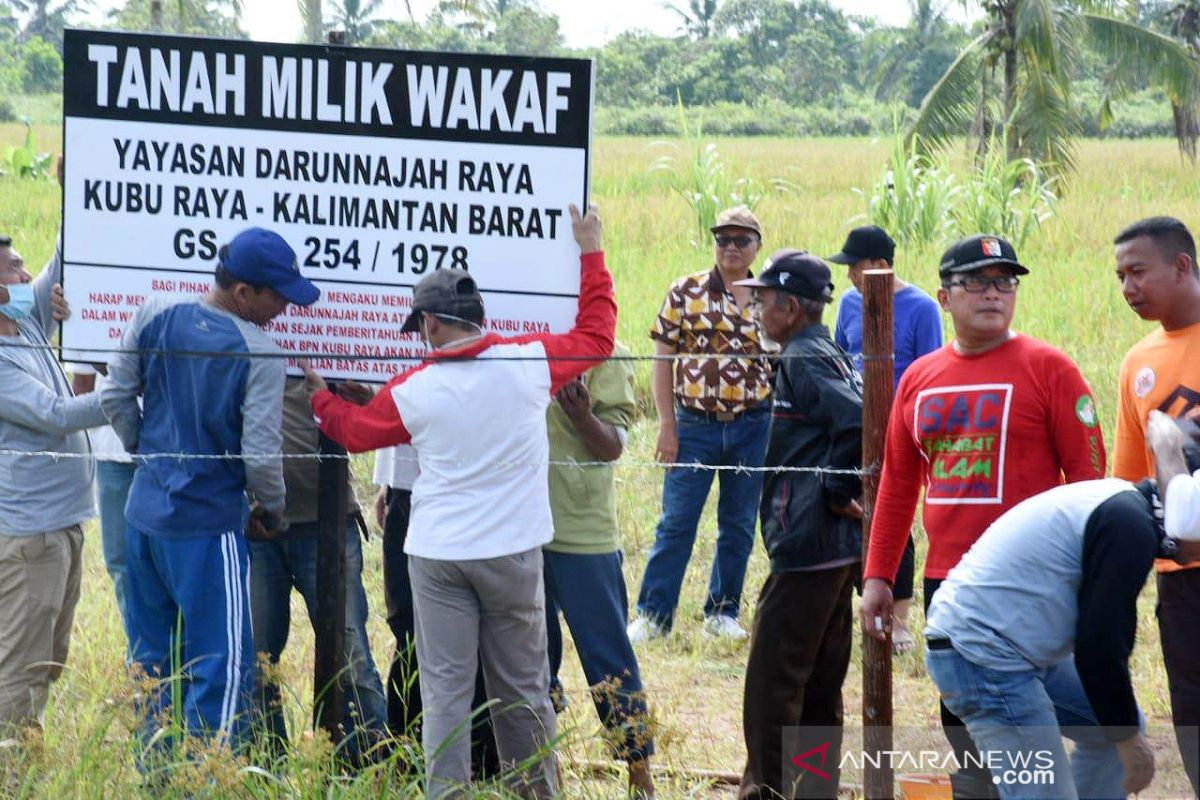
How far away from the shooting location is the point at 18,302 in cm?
480

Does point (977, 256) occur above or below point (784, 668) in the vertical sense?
above

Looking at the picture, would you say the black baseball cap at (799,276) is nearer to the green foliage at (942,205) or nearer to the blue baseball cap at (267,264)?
the blue baseball cap at (267,264)

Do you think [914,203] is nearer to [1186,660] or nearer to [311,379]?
[311,379]

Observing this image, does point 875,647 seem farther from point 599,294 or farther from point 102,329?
point 102,329

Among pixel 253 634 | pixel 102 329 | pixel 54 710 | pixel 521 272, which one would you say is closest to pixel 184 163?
pixel 102 329

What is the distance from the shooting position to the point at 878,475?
13.9 ft

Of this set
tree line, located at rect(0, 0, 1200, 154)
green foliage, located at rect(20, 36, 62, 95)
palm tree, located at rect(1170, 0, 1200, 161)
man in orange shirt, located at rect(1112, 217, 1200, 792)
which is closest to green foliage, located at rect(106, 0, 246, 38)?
tree line, located at rect(0, 0, 1200, 154)

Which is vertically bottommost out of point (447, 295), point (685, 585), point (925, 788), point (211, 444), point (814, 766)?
point (685, 585)

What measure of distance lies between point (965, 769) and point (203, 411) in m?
2.39

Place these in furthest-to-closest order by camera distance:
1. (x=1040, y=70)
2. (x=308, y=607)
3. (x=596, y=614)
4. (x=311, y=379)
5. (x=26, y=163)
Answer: (x=26, y=163) < (x=1040, y=70) < (x=308, y=607) < (x=596, y=614) < (x=311, y=379)

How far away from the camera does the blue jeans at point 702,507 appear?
6.55m

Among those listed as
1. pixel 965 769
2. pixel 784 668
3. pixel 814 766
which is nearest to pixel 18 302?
pixel 784 668

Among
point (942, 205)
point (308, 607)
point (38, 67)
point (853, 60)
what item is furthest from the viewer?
point (853, 60)

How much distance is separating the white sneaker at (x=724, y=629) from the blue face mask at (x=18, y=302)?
3.13 m
